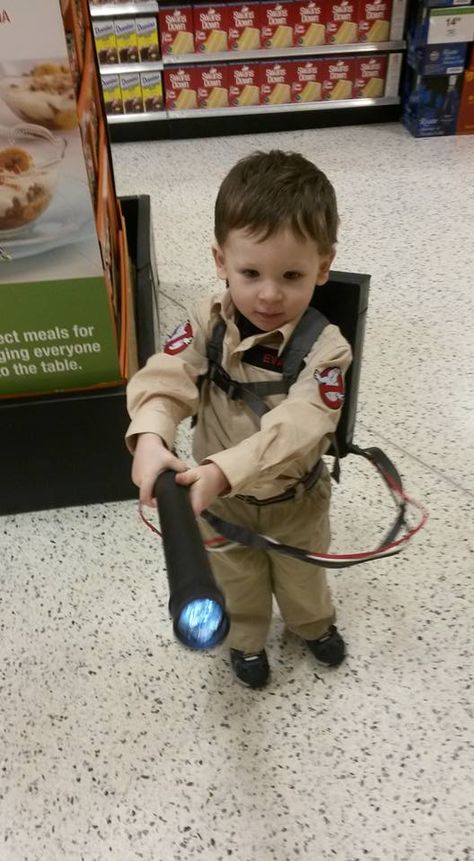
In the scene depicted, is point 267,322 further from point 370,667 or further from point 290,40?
point 290,40

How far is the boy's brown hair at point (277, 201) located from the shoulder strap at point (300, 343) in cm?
9

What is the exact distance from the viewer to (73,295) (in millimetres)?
1217

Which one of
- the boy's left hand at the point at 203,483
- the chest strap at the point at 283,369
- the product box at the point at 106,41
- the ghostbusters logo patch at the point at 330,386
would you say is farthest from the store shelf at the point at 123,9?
the boy's left hand at the point at 203,483

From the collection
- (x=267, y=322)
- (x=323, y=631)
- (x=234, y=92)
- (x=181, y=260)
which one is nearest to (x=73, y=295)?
(x=267, y=322)

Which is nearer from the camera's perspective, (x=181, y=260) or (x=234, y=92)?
(x=181, y=260)

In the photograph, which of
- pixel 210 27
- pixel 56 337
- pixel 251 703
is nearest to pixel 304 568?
pixel 251 703

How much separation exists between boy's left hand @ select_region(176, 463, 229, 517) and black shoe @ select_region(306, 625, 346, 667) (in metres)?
0.53

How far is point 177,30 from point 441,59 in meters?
1.23

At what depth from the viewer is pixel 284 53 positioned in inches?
130

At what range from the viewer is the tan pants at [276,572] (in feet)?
3.28

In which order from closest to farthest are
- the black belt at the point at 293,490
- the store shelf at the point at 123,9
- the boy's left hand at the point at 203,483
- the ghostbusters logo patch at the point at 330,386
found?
1. the boy's left hand at the point at 203,483
2. the ghostbusters logo patch at the point at 330,386
3. the black belt at the point at 293,490
4. the store shelf at the point at 123,9

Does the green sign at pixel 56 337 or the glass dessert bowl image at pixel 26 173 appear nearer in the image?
the glass dessert bowl image at pixel 26 173

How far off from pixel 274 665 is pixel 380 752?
0.23 m

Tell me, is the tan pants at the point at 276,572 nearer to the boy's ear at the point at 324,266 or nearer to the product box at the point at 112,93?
the boy's ear at the point at 324,266
